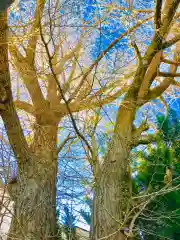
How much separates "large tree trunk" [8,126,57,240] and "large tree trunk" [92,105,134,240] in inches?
31.1

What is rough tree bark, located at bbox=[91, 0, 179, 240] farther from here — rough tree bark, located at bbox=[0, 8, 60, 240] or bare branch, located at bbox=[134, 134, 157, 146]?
rough tree bark, located at bbox=[0, 8, 60, 240]

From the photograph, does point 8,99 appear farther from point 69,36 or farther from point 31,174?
point 69,36

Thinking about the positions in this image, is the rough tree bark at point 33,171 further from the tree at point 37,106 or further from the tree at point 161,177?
the tree at point 161,177

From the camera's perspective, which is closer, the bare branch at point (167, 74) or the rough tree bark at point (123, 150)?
the rough tree bark at point (123, 150)

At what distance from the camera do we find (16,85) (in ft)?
19.4

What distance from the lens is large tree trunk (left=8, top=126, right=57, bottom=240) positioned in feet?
13.0

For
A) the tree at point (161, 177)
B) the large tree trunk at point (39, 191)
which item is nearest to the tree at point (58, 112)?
the large tree trunk at point (39, 191)

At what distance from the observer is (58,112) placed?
5.49m

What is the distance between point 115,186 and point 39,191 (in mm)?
1248

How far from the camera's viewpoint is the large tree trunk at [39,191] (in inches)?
156

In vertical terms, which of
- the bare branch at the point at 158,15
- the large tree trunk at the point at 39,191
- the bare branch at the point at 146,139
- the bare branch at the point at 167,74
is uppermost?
the bare branch at the point at 158,15

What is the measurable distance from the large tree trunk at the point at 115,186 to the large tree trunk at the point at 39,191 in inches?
31.1

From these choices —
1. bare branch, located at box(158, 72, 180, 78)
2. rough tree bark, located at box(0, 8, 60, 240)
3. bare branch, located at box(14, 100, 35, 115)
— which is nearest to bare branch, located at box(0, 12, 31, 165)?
rough tree bark, located at box(0, 8, 60, 240)

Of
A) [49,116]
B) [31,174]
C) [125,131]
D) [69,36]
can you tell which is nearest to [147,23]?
[69,36]
